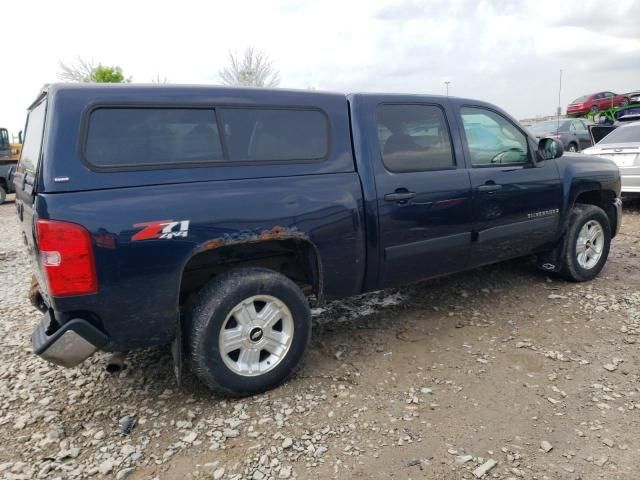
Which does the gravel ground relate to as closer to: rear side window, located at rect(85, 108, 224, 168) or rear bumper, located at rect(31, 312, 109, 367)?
rear bumper, located at rect(31, 312, 109, 367)

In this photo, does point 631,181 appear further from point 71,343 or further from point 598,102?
point 598,102

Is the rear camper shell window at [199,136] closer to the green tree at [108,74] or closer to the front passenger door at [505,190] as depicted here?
the front passenger door at [505,190]

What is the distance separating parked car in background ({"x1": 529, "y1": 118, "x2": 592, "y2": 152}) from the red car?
7560mm

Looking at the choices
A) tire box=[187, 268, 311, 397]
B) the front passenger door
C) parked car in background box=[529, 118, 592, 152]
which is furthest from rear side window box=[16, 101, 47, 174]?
parked car in background box=[529, 118, 592, 152]

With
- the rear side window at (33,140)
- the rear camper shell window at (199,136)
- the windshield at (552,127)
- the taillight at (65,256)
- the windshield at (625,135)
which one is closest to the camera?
the taillight at (65,256)

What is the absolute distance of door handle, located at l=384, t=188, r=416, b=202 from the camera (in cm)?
346

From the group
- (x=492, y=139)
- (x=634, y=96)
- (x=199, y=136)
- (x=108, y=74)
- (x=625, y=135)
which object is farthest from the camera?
(x=108, y=74)

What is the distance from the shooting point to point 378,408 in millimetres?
2963

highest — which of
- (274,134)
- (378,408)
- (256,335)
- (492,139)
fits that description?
(274,134)

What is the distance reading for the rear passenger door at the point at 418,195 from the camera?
11.5 ft

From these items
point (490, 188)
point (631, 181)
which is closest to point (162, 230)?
point (490, 188)

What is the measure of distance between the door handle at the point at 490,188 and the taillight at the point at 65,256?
2934mm

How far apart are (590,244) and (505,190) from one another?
158 centimetres

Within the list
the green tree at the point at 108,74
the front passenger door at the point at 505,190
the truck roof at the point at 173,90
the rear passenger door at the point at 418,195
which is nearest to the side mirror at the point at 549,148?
the front passenger door at the point at 505,190
